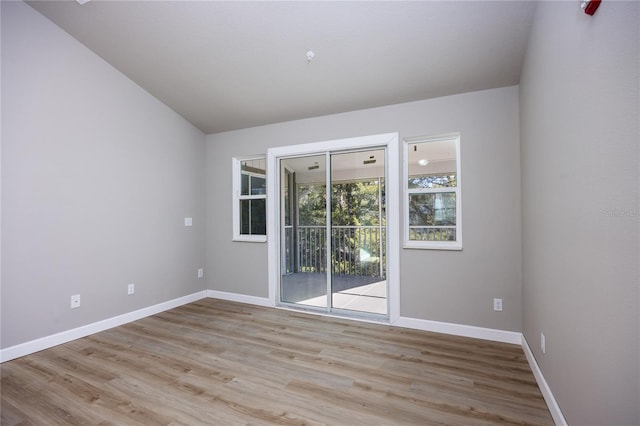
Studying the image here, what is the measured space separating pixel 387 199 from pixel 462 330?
1593 mm

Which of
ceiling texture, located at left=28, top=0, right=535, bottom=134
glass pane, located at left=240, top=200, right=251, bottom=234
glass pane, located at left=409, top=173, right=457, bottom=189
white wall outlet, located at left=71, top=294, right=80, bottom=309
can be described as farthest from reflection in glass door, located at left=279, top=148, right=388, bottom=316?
white wall outlet, located at left=71, top=294, right=80, bottom=309

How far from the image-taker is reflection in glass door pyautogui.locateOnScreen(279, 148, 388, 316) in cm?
361

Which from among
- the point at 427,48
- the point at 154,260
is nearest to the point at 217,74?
the point at 427,48

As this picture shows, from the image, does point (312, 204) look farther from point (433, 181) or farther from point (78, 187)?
point (78, 187)

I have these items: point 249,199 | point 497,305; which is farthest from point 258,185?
point 497,305

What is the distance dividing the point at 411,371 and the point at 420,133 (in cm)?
238

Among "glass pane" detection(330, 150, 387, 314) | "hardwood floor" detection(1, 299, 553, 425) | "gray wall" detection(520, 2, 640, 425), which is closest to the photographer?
"gray wall" detection(520, 2, 640, 425)

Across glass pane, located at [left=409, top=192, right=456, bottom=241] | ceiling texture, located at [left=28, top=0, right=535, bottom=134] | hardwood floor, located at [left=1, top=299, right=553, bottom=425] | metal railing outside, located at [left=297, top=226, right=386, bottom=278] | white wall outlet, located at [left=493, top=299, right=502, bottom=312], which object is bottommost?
hardwood floor, located at [left=1, top=299, right=553, bottom=425]

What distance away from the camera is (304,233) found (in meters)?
4.03

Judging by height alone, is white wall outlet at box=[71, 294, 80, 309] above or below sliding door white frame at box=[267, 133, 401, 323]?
below

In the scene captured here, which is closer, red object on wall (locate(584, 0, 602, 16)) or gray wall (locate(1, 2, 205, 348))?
red object on wall (locate(584, 0, 602, 16))

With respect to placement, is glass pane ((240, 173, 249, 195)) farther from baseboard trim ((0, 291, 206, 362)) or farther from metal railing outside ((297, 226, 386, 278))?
baseboard trim ((0, 291, 206, 362))

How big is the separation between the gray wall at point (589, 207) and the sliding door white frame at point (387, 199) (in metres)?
1.40

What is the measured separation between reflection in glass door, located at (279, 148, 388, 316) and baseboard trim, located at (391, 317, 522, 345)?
0.35 metres
